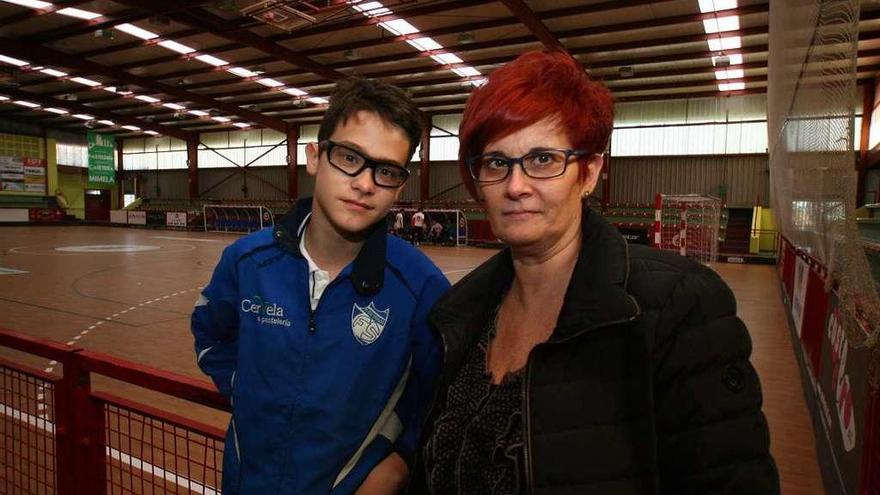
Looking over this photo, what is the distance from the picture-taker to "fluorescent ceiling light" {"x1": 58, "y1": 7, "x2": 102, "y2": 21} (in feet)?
51.2

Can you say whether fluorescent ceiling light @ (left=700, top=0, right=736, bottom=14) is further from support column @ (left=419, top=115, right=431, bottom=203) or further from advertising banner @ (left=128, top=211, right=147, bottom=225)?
advertising banner @ (left=128, top=211, right=147, bottom=225)

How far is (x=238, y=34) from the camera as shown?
1642 cm

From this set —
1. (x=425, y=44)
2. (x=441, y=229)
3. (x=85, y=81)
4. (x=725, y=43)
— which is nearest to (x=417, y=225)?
(x=441, y=229)

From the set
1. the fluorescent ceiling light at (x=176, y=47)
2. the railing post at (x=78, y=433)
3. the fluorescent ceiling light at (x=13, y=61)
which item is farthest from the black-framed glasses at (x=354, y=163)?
the fluorescent ceiling light at (x=13, y=61)

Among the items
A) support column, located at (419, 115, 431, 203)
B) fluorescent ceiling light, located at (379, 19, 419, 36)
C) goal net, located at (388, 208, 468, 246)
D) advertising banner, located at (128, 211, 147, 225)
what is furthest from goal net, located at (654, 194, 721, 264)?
advertising banner, located at (128, 211, 147, 225)

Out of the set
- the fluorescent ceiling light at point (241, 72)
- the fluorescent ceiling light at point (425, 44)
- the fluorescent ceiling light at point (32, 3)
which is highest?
the fluorescent ceiling light at point (32, 3)

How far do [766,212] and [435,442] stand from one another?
24.3 m

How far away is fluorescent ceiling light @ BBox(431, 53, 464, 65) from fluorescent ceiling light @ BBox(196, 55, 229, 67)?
26.6 ft

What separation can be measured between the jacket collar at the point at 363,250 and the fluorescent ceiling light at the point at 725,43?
17.5m

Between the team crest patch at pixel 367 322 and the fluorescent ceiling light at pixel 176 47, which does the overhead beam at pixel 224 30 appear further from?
the team crest patch at pixel 367 322

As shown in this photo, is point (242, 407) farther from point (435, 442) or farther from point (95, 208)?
point (95, 208)

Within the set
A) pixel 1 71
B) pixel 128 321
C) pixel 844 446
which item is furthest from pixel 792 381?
pixel 1 71

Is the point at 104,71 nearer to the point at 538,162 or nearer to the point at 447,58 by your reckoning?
the point at 447,58

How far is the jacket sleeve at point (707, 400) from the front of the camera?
3.11 ft
